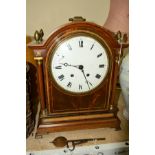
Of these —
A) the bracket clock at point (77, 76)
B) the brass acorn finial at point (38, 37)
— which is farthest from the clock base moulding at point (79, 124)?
the brass acorn finial at point (38, 37)

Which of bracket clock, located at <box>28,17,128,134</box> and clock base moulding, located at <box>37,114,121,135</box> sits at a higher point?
bracket clock, located at <box>28,17,128,134</box>

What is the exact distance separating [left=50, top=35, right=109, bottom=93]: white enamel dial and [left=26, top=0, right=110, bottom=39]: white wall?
0.19 meters

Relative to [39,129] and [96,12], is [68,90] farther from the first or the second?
[96,12]

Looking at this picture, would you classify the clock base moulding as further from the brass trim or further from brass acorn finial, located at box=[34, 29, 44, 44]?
brass acorn finial, located at box=[34, 29, 44, 44]

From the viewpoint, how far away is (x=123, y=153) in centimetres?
65

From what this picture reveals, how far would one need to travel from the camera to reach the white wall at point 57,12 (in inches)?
30.0

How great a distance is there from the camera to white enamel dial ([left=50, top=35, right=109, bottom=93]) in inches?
25.6

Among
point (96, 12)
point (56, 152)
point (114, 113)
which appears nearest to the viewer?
point (56, 152)

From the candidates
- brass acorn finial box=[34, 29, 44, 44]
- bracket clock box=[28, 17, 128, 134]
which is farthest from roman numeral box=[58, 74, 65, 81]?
brass acorn finial box=[34, 29, 44, 44]

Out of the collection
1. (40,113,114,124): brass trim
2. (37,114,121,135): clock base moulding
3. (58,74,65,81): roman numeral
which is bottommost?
(37,114,121,135): clock base moulding
